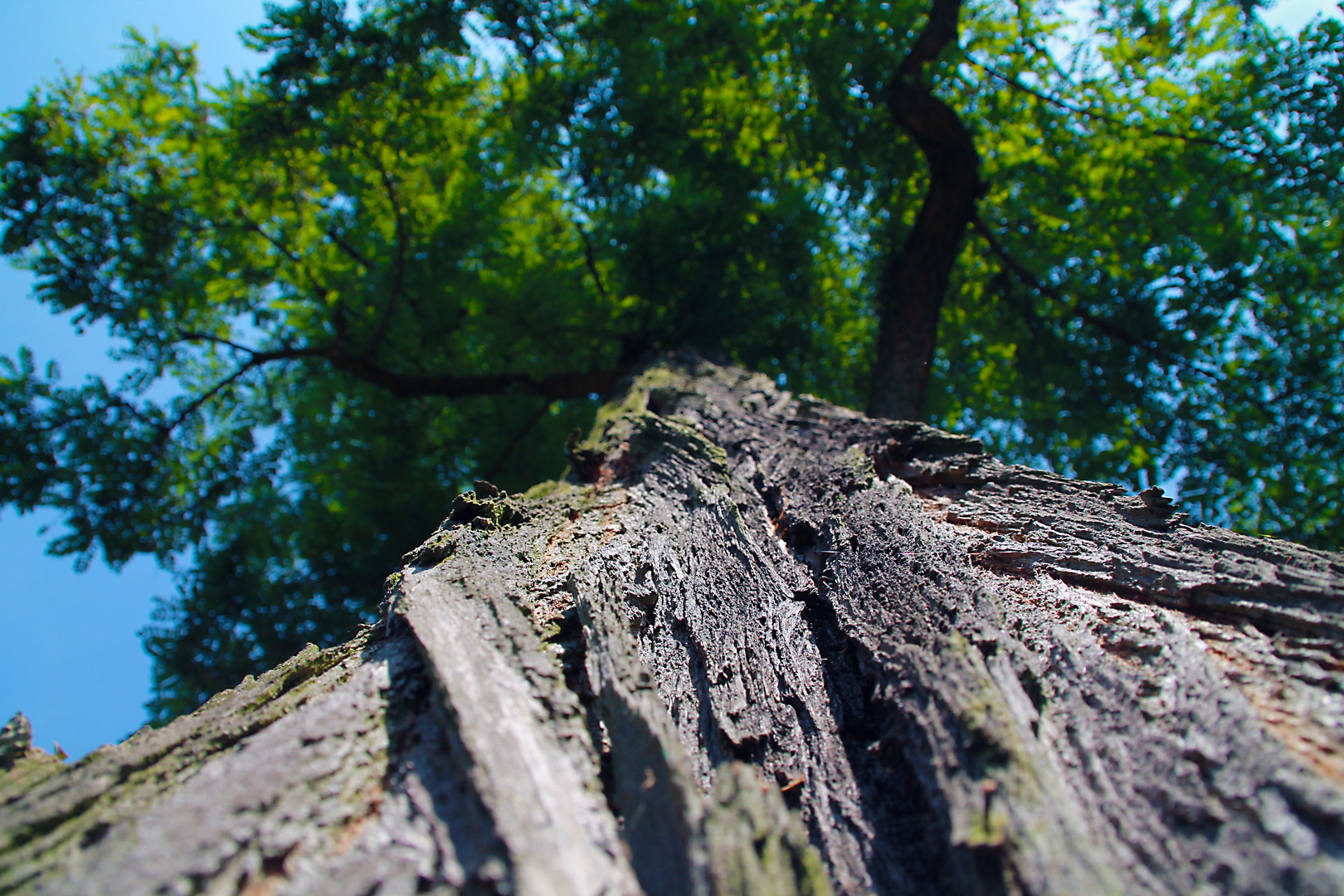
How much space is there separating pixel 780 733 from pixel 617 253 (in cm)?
519

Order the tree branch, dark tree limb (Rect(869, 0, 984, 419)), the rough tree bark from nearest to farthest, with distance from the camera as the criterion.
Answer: the rough tree bark → dark tree limb (Rect(869, 0, 984, 419)) → the tree branch

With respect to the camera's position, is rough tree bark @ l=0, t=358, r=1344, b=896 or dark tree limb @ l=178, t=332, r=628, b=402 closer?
rough tree bark @ l=0, t=358, r=1344, b=896

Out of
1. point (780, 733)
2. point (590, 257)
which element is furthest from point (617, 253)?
point (780, 733)

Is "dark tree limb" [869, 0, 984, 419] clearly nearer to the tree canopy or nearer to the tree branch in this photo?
the tree canopy

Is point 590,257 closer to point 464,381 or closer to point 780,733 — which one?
point 464,381

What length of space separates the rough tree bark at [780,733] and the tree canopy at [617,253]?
3724mm

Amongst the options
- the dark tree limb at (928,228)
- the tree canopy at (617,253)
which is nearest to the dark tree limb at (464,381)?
the tree canopy at (617,253)

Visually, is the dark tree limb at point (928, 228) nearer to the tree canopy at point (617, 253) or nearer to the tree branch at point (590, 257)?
the tree canopy at point (617, 253)

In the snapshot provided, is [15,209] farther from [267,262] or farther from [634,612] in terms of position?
[634,612]

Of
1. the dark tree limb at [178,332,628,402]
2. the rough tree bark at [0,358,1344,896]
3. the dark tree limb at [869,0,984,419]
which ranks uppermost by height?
the dark tree limb at [178,332,628,402]

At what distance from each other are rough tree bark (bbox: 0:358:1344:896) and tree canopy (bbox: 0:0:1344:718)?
12.2 feet

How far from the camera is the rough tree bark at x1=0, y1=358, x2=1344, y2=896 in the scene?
90cm

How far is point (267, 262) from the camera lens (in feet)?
22.6

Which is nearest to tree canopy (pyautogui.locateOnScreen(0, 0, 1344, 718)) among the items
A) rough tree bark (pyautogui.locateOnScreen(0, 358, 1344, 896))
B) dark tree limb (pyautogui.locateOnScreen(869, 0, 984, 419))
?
dark tree limb (pyautogui.locateOnScreen(869, 0, 984, 419))
